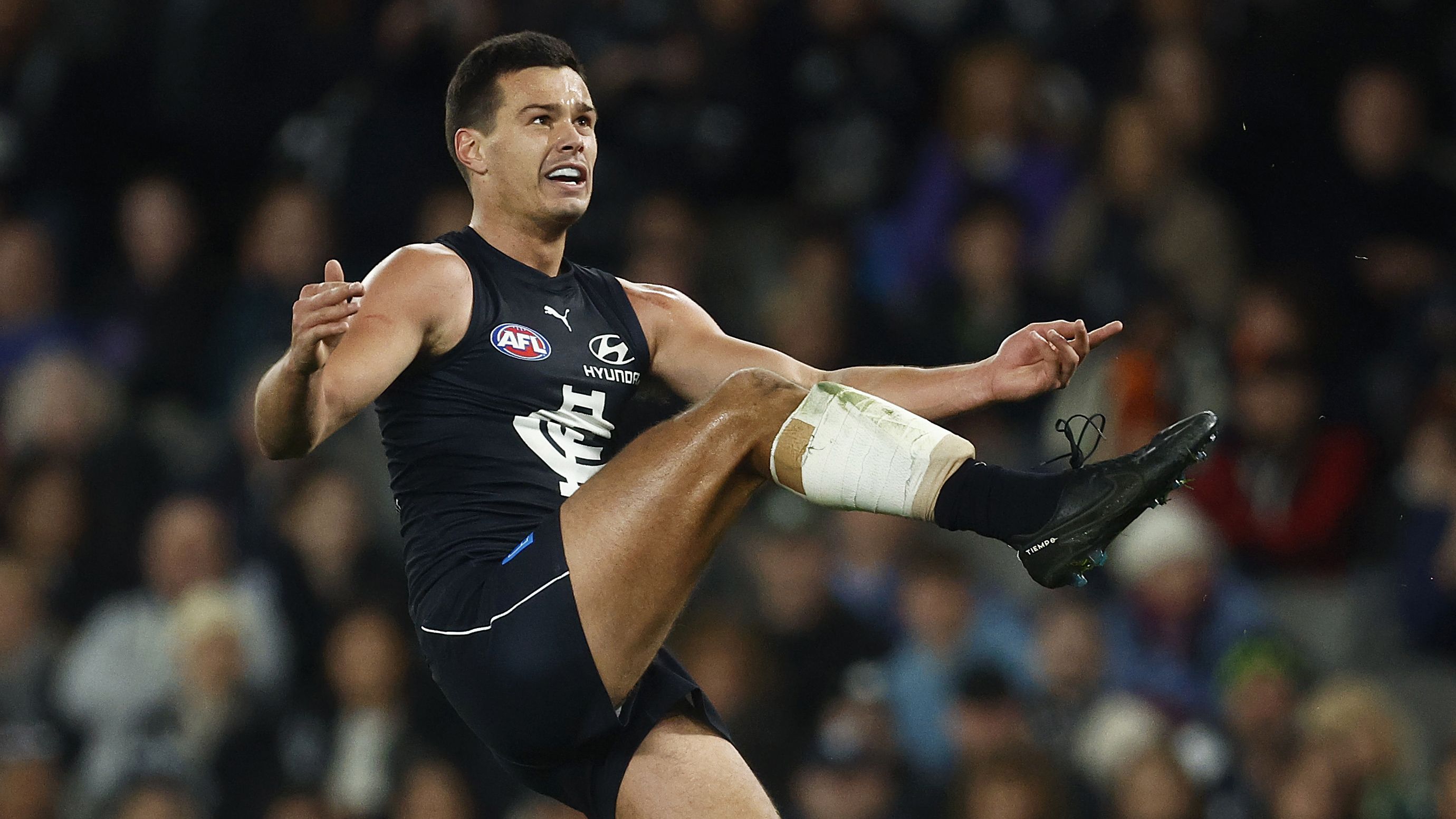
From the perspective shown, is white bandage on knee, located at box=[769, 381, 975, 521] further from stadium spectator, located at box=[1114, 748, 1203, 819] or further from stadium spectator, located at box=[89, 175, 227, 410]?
stadium spectator, located at box=[89, 175, 227, 410]

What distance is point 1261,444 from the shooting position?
19.9 feet

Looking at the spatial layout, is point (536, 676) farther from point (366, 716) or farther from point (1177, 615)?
point (366, 716)

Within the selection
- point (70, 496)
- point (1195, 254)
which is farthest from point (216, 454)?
point (1195, 254)

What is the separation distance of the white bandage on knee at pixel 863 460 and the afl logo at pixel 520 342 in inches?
26.5

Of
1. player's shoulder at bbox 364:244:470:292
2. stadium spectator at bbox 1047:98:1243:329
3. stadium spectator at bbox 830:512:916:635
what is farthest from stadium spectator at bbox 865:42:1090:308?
player's shoulder at bbox 364:244:470:292

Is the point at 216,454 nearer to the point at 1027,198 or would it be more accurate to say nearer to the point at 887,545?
the point at 887,545

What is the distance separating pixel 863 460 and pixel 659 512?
414mm

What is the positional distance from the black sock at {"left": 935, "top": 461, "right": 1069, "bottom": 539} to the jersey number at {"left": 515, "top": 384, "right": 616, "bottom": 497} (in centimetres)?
88

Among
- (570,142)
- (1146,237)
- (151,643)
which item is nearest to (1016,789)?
(1146,237)

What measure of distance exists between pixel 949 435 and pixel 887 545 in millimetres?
3221

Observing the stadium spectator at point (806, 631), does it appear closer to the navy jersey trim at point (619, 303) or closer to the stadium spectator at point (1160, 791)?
the stadium spectator at point (1160, 791)

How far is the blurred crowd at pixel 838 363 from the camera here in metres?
5.89

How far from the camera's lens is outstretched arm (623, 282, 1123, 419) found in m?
3.78

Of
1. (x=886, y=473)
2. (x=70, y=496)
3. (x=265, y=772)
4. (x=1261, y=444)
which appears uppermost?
(x=886, y=473)
